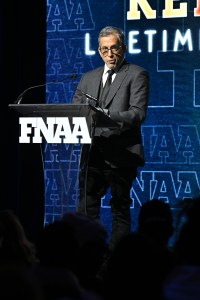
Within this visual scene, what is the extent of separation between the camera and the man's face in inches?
174

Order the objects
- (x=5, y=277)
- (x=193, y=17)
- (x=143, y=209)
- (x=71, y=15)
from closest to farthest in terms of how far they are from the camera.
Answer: (x=5, y=277), (x=143, y=209), (x=193, y=17), (x=71, y=15)

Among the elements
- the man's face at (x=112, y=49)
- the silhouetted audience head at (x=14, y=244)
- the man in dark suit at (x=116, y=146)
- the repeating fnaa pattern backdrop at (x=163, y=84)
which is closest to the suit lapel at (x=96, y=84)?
the man in dark suit at (x=116, y=146)

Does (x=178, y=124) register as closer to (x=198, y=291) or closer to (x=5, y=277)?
(x=198, y=291)

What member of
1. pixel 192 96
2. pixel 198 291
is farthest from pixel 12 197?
pixel 198 291

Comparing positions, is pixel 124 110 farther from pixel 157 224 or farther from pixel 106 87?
pixel 157 224

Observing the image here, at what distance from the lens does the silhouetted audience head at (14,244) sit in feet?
8.93

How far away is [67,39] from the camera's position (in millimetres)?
6586

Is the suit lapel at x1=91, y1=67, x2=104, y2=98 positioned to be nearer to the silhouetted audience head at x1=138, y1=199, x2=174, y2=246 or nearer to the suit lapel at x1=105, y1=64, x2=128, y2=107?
the suit lapel at x1=105, y1=64, x2=128, y2=107

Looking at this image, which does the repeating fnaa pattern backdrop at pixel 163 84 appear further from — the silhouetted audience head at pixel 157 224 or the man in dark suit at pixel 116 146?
the silhouetted audience head at pixel 157 224

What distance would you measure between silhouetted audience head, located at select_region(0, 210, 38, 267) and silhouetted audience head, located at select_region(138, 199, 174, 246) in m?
0.46

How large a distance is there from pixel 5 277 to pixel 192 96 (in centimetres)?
491

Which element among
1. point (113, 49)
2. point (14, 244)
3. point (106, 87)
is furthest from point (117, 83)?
point (14, 244)

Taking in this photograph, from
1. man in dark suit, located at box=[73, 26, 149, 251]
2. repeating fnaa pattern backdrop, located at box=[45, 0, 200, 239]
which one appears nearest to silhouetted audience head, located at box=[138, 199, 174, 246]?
man in dark suit, located at box=[73, 26, 149, 251]

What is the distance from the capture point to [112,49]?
14.5ft
